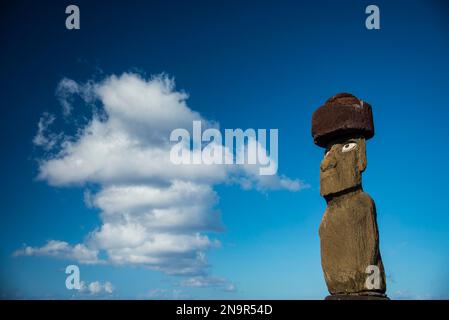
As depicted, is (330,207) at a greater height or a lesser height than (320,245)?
greater

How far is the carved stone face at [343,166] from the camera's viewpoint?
11523 millimetres

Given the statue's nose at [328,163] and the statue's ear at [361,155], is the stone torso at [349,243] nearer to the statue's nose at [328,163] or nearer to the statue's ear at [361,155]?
the statue's ear at [361,155]

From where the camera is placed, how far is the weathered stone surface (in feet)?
38.0

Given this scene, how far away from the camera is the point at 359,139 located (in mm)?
11727

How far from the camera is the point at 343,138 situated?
12.0 metres

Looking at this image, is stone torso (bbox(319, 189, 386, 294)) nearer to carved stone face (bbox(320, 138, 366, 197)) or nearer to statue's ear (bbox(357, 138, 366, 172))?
carved stone face (bbox(320, 138, 366, 197))

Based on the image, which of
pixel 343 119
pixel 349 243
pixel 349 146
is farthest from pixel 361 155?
pixel 349 243

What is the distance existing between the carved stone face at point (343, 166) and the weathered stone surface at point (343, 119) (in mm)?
241

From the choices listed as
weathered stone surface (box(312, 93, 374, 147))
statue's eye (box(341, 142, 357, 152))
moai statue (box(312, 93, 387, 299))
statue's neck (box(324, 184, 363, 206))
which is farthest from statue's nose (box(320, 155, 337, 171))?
statue's neck (box(324, 184, 363, 206))

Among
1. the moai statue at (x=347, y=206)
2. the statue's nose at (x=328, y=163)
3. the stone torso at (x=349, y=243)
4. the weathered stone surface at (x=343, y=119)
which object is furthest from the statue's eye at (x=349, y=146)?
the stone torso at (x=349, y=243)

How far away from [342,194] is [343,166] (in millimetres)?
641
